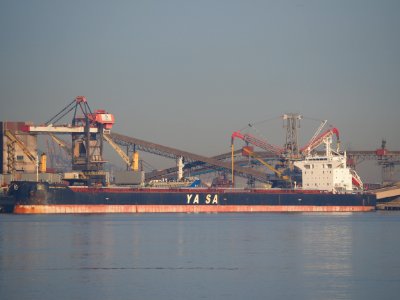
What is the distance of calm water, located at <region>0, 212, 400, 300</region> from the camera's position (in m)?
35.6

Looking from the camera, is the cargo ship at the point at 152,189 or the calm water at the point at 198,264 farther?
the cargo ship at the point at 152,189

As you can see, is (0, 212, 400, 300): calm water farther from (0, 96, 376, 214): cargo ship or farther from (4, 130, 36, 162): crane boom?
(4, 130, 36, 162): crane boom

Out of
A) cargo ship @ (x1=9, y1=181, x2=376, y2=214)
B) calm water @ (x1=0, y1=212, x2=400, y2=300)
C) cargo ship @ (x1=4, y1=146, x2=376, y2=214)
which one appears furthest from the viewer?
cargo ship @ (x1=4, y1=146, x2=376, y2=214)

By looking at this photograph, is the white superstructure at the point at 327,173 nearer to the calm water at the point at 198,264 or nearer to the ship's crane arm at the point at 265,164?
the ship's crane arm at the point at 265,164

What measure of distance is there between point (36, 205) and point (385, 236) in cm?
4728

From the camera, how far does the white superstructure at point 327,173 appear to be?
119312 mm

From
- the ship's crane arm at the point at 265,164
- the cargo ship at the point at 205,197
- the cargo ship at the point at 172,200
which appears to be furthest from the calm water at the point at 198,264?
the ship's crane arm at the point at 265,164

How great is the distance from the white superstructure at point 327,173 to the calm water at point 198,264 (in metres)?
51.0

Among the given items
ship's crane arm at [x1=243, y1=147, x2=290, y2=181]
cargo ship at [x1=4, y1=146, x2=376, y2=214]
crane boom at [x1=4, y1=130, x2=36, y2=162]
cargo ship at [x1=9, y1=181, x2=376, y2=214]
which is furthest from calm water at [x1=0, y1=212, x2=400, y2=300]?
ship's crane arm at [x1=243, y1=147, x2=290, y2=181]

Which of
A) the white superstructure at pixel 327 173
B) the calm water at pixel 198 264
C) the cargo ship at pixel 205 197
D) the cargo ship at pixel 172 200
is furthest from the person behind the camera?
the white superstructure at pixel 327 173

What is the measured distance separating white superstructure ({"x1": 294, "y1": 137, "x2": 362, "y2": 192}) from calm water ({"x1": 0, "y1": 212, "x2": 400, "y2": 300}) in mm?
51019

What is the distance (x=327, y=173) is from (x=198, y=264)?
77.7 m

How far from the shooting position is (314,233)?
219ft

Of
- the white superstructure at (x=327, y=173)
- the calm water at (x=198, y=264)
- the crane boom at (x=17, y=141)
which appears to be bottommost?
the calm water at (x=198, y=264)
